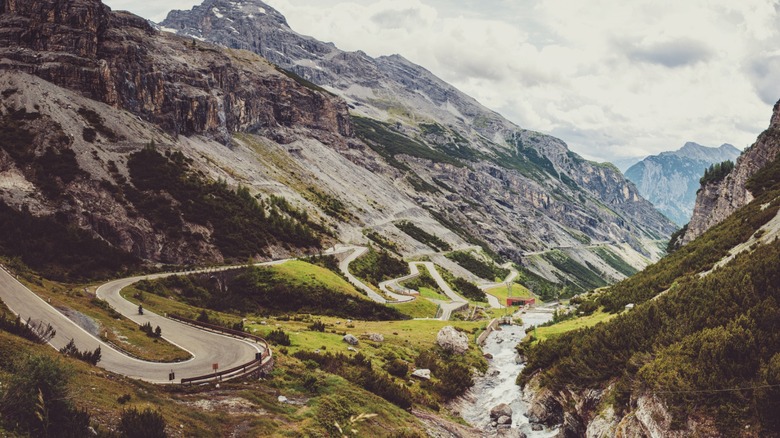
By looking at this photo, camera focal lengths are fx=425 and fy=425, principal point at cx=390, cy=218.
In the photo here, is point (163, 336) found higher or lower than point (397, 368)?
lower

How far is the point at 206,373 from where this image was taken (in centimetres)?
2714

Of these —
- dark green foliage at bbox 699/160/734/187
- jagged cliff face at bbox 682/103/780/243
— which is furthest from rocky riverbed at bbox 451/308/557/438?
dark green foliage at bbox 699/160/734/187

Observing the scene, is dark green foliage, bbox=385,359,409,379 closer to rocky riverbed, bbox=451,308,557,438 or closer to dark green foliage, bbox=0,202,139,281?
rocky riverbed, bbox=451,308,557,438

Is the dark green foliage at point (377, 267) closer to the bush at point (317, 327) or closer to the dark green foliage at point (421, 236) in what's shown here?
the dark green foliage at point (421, 236)

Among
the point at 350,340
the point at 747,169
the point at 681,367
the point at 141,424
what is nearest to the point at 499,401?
the point at 350,340

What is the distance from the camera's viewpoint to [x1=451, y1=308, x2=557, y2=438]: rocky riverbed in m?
32.7

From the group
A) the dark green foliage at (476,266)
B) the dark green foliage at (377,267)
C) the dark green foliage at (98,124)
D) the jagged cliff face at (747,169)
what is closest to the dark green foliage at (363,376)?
the dark green foliage at (377,267)

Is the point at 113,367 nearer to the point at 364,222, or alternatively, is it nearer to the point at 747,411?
the point at 747,411

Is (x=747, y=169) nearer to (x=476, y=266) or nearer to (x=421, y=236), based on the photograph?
(x=476, y=266)

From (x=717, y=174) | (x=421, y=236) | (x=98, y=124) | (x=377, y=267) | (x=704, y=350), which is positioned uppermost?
(x=717, y=174)

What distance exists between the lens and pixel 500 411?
116ft

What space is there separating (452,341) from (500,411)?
57.1 feet

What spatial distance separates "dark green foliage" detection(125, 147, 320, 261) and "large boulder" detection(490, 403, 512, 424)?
62.8 m

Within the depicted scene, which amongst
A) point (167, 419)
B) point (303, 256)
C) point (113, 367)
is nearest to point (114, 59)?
point (303, 256)
